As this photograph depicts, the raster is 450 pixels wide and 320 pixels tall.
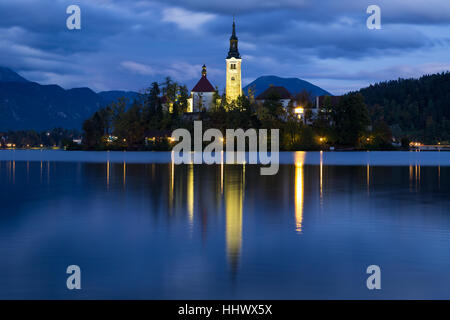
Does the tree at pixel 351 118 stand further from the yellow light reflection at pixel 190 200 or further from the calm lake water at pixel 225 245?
the calm lake water at pixel 225 245

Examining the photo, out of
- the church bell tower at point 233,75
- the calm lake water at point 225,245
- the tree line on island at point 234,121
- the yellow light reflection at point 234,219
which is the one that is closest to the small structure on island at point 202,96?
the church bell tower at point 233,75

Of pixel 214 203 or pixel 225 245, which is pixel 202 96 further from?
pixel 225 245

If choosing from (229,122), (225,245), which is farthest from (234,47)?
(225,245)

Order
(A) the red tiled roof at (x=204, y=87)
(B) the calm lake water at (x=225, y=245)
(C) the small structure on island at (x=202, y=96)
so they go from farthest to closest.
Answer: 1. (A) the red tiled roof at (x=204, y=87)
2. (C) the small structure on island at (x=202, y=96)
3. (B) the calm lake water at (x=225, y=245)

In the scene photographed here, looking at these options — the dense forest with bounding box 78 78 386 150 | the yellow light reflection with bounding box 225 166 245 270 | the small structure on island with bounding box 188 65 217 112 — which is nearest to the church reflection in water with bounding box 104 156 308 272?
the yellow light reflection with bounding box 225 166 245 270

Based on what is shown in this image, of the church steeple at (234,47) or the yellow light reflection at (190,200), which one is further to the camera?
the church steeple at (234,47)

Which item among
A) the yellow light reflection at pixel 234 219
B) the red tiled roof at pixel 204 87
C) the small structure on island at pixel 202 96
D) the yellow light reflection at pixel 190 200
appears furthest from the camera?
the red tiled roof at pixel 204 87

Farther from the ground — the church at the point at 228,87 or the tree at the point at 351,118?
the church at the point at 228,87

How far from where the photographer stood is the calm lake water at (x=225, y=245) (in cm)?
1108

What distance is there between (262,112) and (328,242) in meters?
132

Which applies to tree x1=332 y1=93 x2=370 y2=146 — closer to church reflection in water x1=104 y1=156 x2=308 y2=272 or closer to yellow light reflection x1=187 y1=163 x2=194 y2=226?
church reflection in water x1=104 y1=156 x2=308 y2=272

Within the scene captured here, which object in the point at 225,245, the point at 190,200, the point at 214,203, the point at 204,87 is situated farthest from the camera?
the point at 204,87

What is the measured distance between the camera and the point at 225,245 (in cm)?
1545
